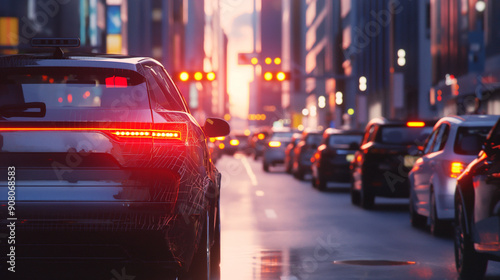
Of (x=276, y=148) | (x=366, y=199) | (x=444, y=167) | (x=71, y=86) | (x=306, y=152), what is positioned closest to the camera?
(x=71, y=86)

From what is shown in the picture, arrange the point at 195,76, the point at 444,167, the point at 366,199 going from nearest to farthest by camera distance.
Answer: the point at 444,167, the point at 366,199, the point at 195,76

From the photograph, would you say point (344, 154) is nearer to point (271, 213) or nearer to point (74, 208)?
point (271, 213)

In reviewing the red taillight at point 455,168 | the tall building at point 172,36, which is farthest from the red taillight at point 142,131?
the tall building at point 172,36

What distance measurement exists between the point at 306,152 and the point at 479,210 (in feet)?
83.7

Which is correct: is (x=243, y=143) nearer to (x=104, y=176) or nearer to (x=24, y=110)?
(x=24, y=110)

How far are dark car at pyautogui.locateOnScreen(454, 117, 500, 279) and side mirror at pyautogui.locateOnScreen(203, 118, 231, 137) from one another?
2103 millimetres

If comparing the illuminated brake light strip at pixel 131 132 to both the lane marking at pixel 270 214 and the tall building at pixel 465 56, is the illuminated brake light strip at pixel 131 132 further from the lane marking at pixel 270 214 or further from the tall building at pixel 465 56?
the tall building at pixel 465 56

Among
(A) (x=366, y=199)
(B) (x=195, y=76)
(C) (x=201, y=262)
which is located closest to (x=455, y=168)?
(A) (x=366, y=199)

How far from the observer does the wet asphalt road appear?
9898mm

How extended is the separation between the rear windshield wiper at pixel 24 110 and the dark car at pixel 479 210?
3.76 meters

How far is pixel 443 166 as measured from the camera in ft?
43.5

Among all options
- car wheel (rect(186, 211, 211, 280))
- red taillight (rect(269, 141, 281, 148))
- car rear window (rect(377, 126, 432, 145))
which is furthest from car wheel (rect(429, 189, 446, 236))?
red taillight (rect(269, 141, 281, 148))

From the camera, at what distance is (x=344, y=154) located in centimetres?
2556

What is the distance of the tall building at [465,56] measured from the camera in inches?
1510
